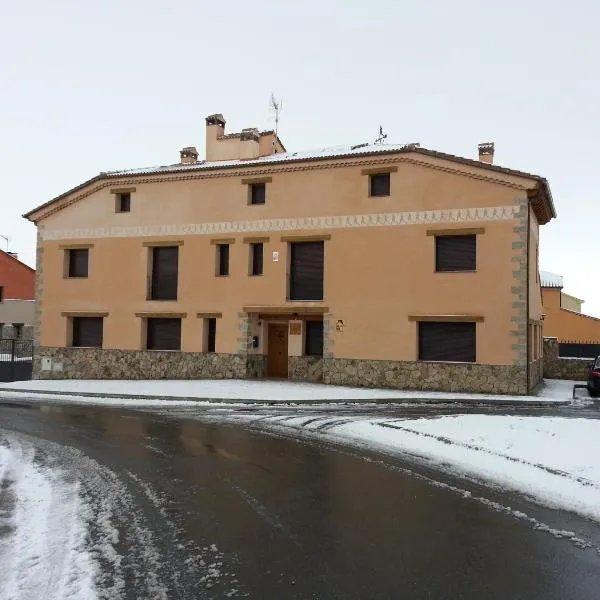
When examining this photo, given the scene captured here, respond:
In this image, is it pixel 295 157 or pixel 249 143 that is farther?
pixel 249 143

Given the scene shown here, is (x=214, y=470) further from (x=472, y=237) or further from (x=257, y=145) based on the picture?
(x=257, y=145)

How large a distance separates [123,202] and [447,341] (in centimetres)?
1575

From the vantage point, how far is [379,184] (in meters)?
21.8

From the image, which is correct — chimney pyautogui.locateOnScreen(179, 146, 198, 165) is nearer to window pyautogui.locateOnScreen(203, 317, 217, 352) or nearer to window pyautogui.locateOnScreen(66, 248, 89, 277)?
window pyautogui.locateOnScreen(66, 248, 89, 277)

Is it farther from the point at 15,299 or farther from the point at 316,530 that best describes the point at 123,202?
the point at 15,299

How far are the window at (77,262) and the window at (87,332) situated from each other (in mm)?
2130

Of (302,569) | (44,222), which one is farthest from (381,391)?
(44,222)

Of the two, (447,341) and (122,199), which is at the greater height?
(122,199)

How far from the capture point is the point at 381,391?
20.1 m

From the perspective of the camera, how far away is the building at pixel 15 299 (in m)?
45.2

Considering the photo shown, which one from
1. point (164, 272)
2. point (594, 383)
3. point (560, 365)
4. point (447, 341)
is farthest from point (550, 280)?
point (164, 272)

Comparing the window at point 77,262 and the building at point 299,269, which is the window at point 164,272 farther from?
the window at point 77,262

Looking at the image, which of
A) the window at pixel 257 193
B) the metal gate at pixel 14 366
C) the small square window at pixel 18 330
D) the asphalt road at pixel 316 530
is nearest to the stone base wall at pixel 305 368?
the window at pixel 257 193

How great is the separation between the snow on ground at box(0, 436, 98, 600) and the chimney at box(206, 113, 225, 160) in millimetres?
21684
